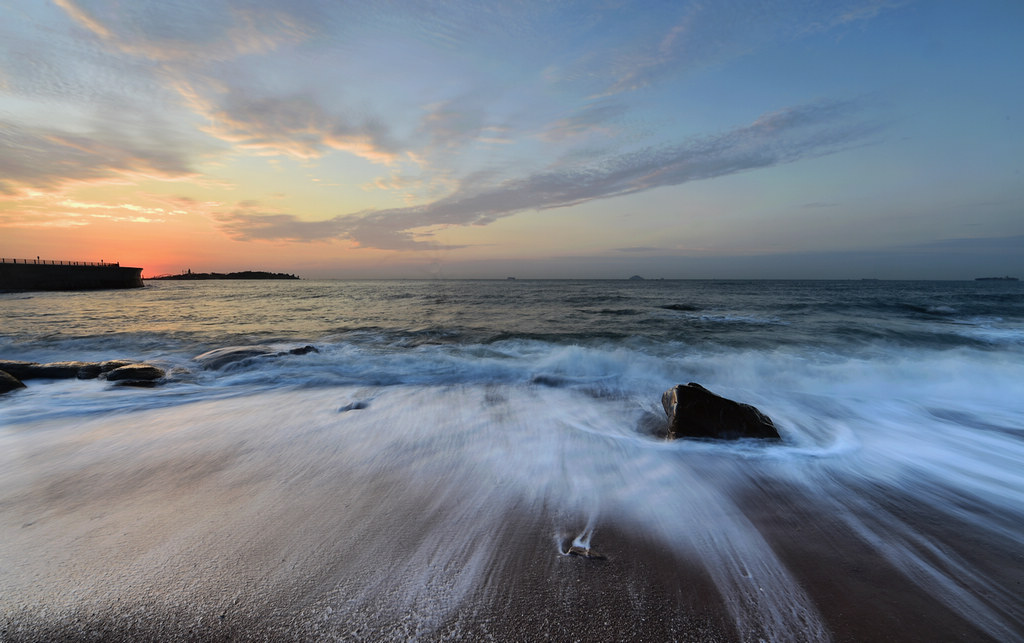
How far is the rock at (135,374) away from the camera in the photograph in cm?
675

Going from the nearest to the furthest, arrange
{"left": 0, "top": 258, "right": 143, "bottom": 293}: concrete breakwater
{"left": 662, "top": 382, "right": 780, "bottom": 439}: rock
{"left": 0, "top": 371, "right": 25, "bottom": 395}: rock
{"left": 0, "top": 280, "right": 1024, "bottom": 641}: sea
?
{"left": 0, "top": 280, "right": 1024, "bottom": 641}: sea → {"left": 662, "top": 382, "right": 780, "bottom": 439}: rock → {"left": 0, "top": 371, "right": 25, "bottom": 395}: rock → {"left": 0, "top": 258, "right": 143, "bottom": 293}: concrete breakwater

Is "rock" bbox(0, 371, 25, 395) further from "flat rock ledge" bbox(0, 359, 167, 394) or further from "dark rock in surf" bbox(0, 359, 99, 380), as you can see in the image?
"dark rock in surf" bbox(0, 359, 99, 380)

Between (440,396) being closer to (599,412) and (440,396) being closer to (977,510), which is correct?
(599,412)

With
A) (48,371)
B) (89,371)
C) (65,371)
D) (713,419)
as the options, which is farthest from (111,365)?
(713,419)

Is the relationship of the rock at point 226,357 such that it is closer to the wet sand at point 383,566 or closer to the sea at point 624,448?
the sea at point 624,448

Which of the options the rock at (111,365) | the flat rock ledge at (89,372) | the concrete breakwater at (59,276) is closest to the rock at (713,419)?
the flat rock ledge at (89,372)

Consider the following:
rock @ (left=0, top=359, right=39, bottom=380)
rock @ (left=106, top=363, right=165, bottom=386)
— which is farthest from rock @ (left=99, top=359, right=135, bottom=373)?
rock @ (left=0, top=359, right=39, bottom=380)

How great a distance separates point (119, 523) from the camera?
8.92 ft

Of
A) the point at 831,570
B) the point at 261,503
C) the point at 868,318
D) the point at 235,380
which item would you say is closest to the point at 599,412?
the point at 831,570

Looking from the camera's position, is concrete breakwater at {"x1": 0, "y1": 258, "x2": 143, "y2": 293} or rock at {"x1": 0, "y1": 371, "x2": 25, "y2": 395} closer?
rock at {"x1": 0, "y1": 371, "x2": 25, "y2": 395}

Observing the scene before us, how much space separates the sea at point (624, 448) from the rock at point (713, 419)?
0.63ft

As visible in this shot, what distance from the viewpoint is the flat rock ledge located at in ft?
22.2

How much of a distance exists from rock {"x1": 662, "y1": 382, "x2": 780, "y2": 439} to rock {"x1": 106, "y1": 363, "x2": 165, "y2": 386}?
A: 844 centimetres

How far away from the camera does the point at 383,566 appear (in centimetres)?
231
